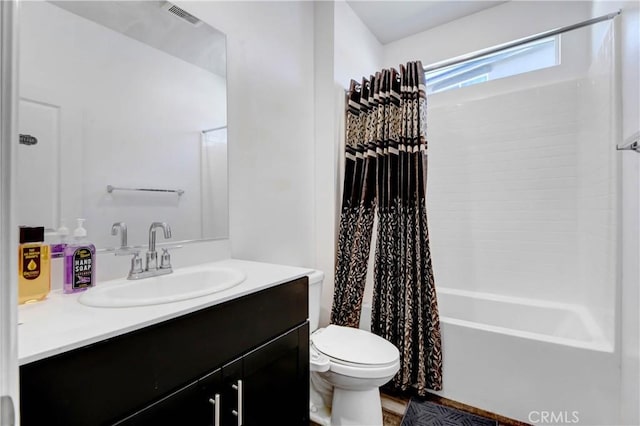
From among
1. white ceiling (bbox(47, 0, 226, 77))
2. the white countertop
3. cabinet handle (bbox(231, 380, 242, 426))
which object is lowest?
cabinet handle (bbox(231, 380, 242, 426))

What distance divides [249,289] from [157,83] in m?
0.92

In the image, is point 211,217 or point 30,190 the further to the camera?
point 211,217

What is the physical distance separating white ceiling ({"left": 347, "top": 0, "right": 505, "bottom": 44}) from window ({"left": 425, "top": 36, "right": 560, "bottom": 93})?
0.37m

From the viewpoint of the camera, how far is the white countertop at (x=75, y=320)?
23.1 inches

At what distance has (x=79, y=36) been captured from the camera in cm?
102

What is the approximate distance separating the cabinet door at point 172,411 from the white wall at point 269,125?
0.77m

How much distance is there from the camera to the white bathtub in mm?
1449

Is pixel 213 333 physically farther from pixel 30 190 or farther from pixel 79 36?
pixel 79 36

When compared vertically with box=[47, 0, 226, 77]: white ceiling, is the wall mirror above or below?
below

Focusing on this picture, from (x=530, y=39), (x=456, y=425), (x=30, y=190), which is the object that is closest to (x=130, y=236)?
(x=30, y=190)

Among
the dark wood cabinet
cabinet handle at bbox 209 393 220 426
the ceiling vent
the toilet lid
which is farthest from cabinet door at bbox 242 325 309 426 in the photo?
the ceiling vent

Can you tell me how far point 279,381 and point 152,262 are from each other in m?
0.64

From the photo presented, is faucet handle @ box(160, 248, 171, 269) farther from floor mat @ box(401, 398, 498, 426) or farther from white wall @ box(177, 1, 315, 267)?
floor mat @ box(401, 398, 498, 426)

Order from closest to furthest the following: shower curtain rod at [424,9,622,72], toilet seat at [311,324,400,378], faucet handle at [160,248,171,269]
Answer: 1. faucet handle at [160,248,171,269]
2. toilet seat at [311,324,400,378]
3. shower curtain rod at [424,9,622,72]
